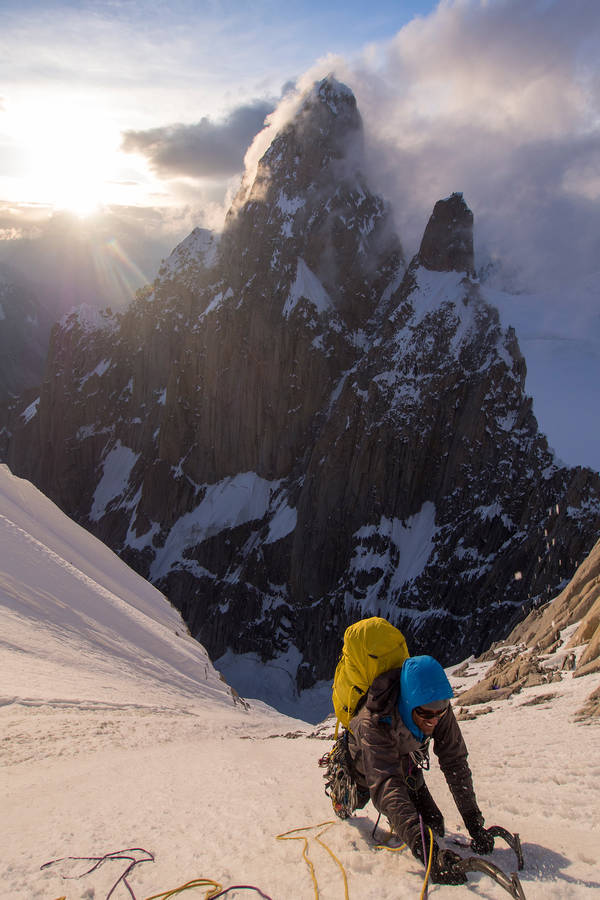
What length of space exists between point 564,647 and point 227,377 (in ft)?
275

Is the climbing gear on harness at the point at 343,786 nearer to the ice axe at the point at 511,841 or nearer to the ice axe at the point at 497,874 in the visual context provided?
the ice axe at the point at 511,841

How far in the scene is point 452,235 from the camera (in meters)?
73.2

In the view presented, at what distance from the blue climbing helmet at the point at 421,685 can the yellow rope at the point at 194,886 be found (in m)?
1.43

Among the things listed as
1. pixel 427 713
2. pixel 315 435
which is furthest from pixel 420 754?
pixel 315 435

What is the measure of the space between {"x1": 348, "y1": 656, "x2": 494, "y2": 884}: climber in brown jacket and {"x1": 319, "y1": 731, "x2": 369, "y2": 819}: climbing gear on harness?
397 millimetres

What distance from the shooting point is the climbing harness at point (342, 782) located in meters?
4.19

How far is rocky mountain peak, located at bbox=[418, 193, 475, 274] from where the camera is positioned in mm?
73438

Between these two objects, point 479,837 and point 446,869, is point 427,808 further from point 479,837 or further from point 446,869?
point 446,869

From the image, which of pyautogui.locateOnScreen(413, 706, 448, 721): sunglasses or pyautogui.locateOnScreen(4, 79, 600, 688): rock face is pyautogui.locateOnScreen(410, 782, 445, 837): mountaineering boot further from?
pyautogui.locateOnScreen(4, 79, 600, 688): rock face

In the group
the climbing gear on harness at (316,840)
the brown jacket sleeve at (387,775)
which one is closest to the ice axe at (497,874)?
the brown jacket sleeve at (387,775)

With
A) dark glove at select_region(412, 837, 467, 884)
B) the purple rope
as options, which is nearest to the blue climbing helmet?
dark glove at select_region(412, 837, 467, 884)

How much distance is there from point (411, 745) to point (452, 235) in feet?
253

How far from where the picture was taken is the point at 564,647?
1342 cm

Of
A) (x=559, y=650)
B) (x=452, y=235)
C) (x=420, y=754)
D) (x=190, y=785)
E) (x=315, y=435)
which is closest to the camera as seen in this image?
(x=420, y=754)
